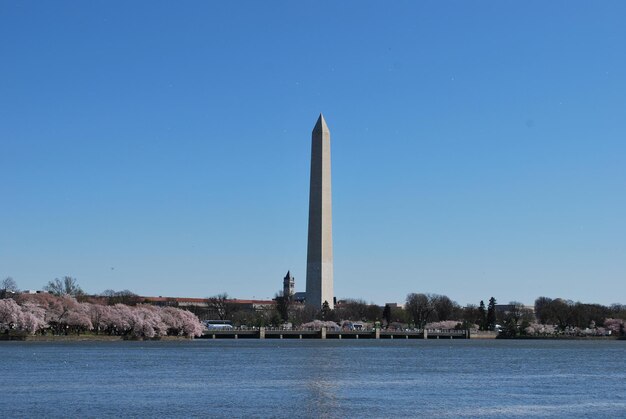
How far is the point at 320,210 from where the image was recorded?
360 feet

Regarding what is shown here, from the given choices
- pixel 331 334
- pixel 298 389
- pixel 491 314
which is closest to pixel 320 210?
pixel 331 334

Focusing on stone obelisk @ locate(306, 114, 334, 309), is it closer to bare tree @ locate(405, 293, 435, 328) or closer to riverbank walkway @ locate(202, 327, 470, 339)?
riverbank walkway @ locate(202, 327, 470, 339)

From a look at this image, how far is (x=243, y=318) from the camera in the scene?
515ft

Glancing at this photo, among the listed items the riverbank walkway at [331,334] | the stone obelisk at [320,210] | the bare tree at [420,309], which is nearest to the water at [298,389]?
the stone obelisk at [320,210]

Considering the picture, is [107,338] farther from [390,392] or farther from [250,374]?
[390,392]

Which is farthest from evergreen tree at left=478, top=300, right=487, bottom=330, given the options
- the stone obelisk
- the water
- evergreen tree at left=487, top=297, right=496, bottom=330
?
the water

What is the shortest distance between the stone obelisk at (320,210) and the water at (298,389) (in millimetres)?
54571

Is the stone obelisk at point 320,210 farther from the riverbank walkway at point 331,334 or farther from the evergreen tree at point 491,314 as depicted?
the evergreen tree at point 491,314

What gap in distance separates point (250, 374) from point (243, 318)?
113 m

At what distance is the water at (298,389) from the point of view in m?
29.5

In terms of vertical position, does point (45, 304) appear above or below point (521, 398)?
above

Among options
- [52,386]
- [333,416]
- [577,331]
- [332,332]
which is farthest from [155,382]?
[577,331]

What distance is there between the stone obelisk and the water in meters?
54.6

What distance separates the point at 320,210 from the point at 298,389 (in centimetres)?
7346
